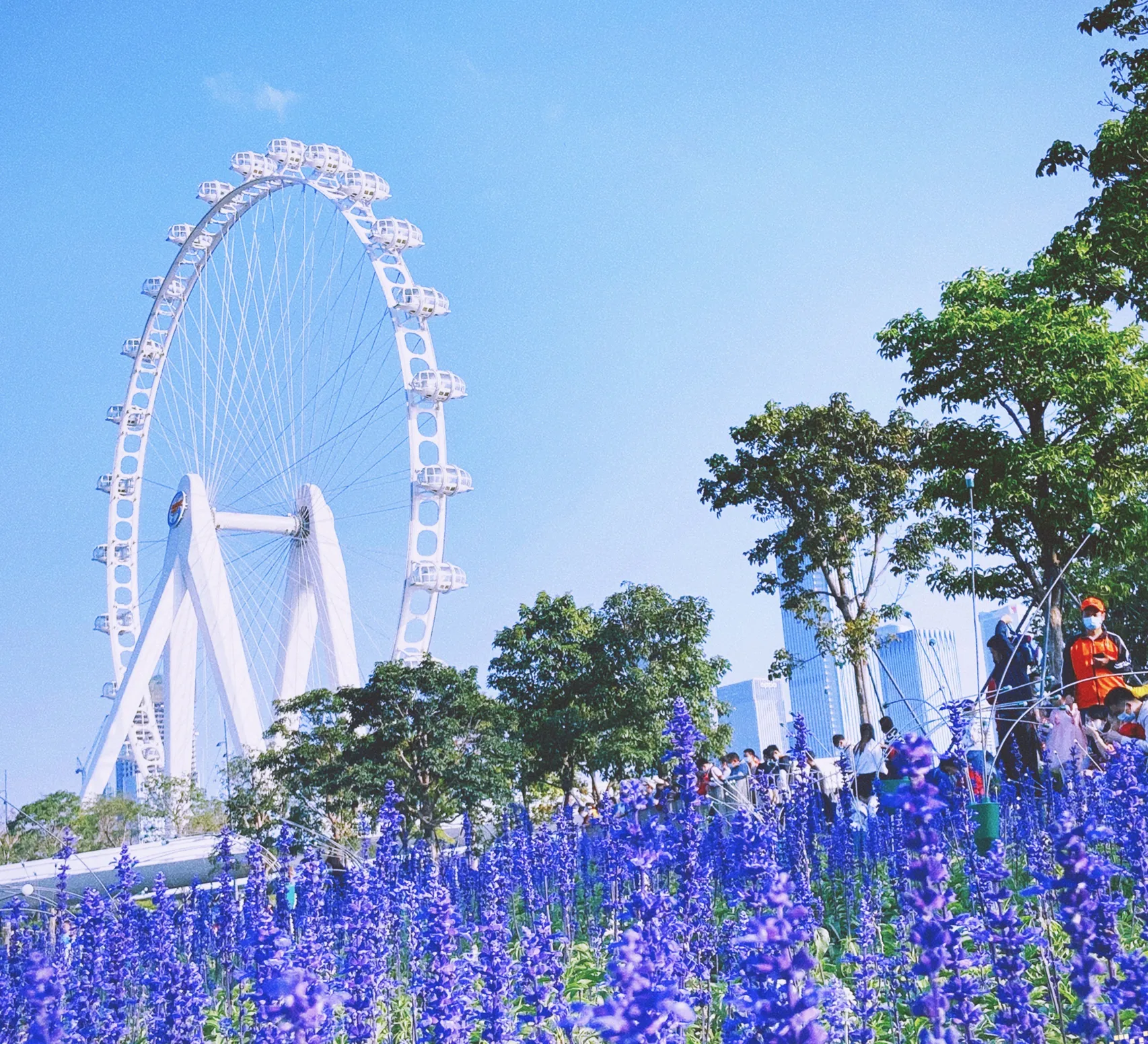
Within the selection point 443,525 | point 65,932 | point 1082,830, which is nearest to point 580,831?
point 65,932

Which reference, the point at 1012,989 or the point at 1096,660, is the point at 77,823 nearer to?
the point at 1096,660

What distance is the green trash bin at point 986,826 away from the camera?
6230 mm

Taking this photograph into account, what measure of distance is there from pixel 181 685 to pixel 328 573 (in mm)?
9763

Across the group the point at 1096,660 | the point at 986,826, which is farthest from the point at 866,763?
the point at 986,826

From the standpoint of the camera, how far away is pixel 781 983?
104 inches

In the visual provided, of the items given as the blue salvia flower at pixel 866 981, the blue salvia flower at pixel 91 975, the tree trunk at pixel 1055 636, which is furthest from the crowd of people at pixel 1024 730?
the tree trunk at pixel 1055 636

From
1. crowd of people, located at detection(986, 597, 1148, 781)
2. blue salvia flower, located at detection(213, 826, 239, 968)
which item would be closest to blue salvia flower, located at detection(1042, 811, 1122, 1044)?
crowd of people, located at detection(986, 597, 1148, 781)

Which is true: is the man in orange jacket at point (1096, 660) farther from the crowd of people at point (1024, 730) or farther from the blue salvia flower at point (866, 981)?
the blue salvia flower at point (866, 981)

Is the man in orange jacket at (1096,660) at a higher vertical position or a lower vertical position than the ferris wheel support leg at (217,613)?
lower

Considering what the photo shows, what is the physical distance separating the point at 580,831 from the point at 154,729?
4011 cm

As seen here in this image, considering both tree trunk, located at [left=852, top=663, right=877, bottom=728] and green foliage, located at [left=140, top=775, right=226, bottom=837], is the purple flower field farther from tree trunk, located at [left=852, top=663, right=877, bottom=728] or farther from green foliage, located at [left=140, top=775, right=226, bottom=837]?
green foliage, located at [left=140, top=775, right=226, bottom=837]

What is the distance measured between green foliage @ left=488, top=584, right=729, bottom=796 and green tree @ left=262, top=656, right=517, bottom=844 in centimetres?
448

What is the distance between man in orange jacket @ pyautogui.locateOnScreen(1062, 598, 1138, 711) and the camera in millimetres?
8984

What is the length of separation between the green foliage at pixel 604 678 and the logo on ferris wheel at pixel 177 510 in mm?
12088
